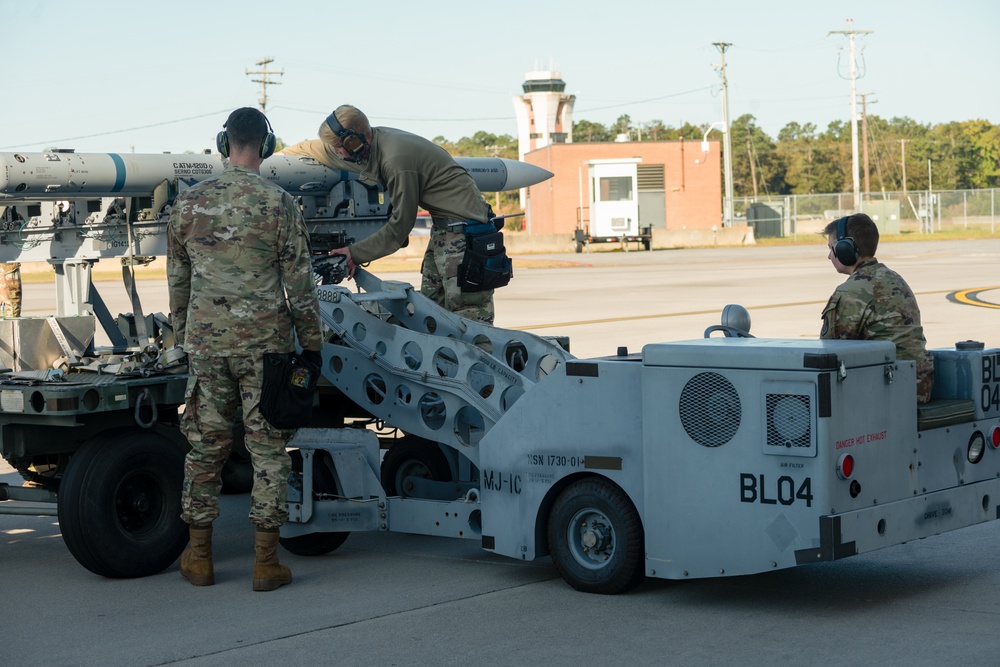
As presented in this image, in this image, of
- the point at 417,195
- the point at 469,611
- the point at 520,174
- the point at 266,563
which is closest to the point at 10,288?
the point at 520,174

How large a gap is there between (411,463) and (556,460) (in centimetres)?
186

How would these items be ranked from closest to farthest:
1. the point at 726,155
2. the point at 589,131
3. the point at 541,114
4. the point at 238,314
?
the point at 238,314 → the point at 726,155 → the point at 541,114 → the point at 589,131

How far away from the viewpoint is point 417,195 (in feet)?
25.8

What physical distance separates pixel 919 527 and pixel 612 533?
1387 millimetres

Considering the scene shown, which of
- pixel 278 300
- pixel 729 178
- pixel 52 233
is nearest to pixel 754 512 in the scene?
pixel 278 300

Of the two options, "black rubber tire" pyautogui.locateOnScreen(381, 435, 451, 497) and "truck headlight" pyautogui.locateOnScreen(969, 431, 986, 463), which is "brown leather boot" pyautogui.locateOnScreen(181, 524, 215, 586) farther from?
"truck headlight" pyautogui.locateOnScreen(969, 431, 986, 463)

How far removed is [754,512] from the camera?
5566 millimetres

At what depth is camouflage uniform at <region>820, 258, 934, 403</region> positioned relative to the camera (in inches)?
255

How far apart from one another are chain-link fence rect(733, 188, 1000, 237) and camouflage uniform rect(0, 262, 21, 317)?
56.9 meters

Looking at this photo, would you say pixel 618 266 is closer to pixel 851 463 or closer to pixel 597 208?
pixel 597 208

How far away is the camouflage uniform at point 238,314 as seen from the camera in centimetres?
641

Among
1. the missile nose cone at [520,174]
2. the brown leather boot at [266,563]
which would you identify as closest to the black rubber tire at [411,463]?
the brown leather boot at [266,563]

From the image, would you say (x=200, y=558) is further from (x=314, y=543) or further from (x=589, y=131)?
(x=589, y=131)

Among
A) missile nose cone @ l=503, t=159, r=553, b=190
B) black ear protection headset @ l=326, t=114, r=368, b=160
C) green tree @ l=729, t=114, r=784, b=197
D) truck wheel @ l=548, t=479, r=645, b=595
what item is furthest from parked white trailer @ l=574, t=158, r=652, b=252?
green tree @ l=729, t=114, r=784, b=197
